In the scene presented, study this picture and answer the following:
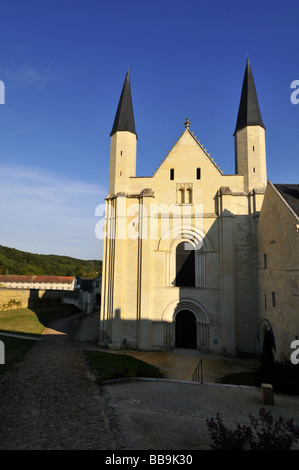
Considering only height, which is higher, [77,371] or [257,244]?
[257,244]

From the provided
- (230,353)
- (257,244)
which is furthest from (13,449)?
(257,244)

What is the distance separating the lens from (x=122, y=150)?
886 inches

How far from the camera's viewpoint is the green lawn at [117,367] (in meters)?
12.6

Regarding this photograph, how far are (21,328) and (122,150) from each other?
18.7 m

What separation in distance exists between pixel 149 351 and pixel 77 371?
7.17 meters

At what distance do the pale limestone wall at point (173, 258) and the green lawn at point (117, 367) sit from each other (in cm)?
365

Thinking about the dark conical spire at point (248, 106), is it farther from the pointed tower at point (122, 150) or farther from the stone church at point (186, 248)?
the pointed tower at point (122, 150)

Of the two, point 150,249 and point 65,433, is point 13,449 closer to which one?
point 65,433

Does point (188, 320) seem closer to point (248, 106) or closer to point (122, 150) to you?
point (122, 150)

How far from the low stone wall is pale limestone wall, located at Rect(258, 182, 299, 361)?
1255 inches

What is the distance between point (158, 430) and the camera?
24.1 ft

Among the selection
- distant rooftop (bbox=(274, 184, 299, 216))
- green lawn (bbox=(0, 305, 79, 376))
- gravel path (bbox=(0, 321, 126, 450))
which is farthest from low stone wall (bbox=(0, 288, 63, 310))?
distant rooftop (bbox=(274, 184, 299, 216))

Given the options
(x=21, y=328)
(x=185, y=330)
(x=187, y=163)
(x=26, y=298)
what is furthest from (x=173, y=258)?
(x=26, y=298)
